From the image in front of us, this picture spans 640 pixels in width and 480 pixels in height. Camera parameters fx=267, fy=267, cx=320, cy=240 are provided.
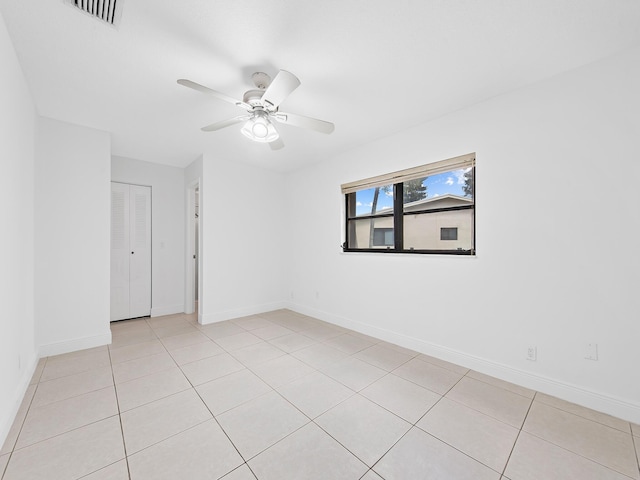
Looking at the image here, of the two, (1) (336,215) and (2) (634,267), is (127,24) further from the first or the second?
(2) (634,267)

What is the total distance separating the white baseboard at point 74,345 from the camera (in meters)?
2.83

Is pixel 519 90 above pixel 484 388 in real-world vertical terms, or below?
above

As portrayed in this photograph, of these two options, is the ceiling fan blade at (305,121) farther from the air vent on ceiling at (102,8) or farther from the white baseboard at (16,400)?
the white baseboard at (16,400)

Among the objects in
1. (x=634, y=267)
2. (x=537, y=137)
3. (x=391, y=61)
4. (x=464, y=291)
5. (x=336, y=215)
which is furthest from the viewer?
(x=336, y=215)

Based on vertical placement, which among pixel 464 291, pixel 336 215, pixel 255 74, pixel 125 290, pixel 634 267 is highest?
pixel 255 74

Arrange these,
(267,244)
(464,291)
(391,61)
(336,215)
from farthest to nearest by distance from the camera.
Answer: (267,244)
(336,215)
(464,291)
(391,61)

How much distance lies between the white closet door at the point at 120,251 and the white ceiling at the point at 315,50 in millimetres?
1539

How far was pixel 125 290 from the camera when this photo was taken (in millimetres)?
4199

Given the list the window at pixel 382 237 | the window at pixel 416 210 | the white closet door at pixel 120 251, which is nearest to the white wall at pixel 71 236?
the white closet door at pixel 120 251

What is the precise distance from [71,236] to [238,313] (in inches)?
91.7

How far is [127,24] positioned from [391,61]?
1.72 metres

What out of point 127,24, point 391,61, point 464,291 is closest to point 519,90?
point 391,61

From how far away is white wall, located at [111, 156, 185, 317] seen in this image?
4.41 metres

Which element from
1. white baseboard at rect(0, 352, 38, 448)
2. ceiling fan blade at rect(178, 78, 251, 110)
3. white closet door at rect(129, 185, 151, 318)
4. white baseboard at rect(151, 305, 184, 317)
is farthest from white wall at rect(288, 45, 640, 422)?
white closet door at rect(129, 185, 151, 318)
